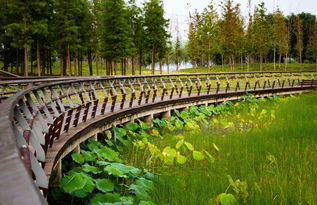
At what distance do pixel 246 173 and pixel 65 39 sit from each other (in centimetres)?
3382

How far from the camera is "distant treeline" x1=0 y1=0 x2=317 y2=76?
112 feet

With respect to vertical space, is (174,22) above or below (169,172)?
above

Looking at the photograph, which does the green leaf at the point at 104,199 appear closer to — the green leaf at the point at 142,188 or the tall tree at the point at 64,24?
the green leaf at the point at 142,188

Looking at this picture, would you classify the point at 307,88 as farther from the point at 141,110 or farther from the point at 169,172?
the point at 169,172

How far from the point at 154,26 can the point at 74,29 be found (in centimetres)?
1342

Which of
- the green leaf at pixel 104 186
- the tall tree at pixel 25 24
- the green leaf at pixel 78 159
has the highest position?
the tall tree at pixel 25 24

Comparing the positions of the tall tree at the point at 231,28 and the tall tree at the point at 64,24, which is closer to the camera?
the tall tree at the point at 64,24

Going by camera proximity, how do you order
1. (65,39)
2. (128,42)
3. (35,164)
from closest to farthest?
(35,164) < (65,39) < (128,42)

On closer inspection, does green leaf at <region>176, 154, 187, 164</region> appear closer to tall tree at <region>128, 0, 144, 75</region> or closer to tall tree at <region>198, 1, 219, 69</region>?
tall tree at <region>128, 0, 144, 75</region>

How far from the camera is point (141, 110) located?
14.0 meters

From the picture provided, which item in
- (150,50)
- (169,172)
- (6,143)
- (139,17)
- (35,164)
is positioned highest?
(139,17)

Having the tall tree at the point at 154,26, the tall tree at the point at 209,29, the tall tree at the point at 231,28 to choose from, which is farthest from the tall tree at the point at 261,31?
the tall tree at the point at 154,26

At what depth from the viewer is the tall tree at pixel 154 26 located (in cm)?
4794

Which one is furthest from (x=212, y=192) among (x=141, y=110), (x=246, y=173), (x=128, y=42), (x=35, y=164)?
(x=128, y=42)
